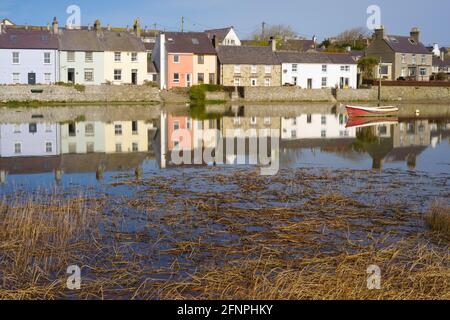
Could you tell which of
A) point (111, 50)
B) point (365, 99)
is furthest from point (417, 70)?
point (111, 50)

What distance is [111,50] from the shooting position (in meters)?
64.6

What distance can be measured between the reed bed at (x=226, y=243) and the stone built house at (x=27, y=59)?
4973cm

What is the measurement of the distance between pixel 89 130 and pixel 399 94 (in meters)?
53.7

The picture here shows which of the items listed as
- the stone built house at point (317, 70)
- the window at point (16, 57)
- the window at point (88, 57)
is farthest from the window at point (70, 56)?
the stone built house at point (317, 70)

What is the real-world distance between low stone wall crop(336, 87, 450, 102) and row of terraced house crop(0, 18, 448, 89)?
4135 millimetres

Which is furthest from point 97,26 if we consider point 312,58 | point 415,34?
point 415,34

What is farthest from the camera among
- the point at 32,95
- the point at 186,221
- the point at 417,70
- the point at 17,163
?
the point at 417,70

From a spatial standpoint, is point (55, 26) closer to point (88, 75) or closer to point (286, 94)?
point (88, 75)

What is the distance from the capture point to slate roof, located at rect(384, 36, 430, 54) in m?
87.3

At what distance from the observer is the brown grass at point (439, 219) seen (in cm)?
1140

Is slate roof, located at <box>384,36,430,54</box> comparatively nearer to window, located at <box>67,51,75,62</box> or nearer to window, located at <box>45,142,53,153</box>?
window, located at <box>67,51,75,62</box>

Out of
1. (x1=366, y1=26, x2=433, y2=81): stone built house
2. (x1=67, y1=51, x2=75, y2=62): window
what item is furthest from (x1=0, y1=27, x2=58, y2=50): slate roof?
(x1=366, y1=26, x2=433, y2=81): stone built house
